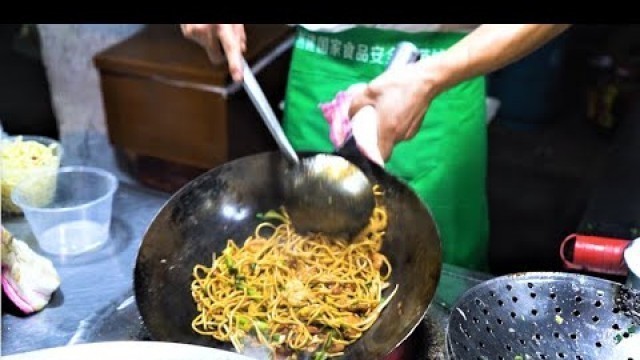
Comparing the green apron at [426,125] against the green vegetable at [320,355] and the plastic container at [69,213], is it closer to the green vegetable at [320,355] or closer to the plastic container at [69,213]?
the plastic container at [69,213]

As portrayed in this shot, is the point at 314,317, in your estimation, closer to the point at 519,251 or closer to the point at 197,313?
the point at 197,313

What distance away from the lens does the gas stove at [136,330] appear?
941 millimetres

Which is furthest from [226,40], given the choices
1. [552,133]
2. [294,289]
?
[552,133]

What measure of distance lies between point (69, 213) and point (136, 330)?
34 centimetres

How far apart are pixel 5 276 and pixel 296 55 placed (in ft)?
2.42

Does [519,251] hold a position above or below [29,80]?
below

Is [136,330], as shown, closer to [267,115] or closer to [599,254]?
[267,115]

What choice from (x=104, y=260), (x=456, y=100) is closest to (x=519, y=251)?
(x=456, y=100)

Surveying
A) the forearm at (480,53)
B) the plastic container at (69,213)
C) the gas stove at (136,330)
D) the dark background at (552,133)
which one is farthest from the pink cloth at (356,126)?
the dark background at (552,133)

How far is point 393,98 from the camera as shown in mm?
1139

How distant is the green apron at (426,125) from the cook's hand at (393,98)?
235 millimetres

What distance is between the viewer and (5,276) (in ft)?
3.53

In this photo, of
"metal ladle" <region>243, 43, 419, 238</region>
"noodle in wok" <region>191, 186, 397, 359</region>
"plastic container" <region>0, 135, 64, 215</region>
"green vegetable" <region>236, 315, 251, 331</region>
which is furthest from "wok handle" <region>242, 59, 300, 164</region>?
"plastic container" <region>0, 135, 64, 215</region>

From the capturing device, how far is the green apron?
1.42 m
